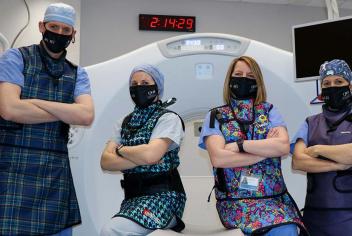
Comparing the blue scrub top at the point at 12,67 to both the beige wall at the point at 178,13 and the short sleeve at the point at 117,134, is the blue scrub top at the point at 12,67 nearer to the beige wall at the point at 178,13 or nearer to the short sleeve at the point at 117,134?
the short sleeve at the point at 117,134

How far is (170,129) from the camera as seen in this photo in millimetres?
1969

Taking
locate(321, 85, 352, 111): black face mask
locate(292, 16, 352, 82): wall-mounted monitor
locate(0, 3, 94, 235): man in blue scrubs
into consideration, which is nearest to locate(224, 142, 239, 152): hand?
locate(321, 85, 352, 111): black face mask

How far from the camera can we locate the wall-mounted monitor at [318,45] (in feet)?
8.09

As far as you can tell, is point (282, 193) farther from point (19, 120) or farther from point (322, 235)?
point (19, 120)

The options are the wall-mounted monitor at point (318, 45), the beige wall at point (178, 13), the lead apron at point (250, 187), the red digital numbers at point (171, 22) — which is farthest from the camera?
the red digital numbers at point (171, 22)

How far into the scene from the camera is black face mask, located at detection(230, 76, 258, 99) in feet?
6.82

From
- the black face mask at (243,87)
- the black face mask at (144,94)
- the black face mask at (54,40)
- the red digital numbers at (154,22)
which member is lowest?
the black face mask at (144,94)

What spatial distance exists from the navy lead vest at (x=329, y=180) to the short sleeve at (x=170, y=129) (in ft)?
2.04

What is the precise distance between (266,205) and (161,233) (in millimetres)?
462

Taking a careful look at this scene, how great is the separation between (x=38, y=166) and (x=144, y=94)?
583mm

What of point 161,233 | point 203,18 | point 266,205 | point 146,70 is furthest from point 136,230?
point 203,18

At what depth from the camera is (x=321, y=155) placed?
1911 mm

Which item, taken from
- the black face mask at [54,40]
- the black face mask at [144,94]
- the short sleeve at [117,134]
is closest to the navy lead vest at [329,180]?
the black face mask at [144,94]

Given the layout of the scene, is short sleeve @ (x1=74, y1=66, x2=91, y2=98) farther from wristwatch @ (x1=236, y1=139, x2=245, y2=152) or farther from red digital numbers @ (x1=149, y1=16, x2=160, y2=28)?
red digital numbers @ (x1=149, y1=16, x2=160, y2=28)
